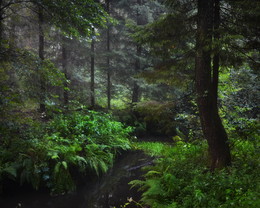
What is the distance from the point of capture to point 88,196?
21.1ft

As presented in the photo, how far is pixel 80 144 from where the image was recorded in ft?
27.6

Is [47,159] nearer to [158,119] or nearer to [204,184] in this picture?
[158,119]

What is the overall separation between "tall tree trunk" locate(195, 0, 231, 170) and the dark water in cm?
256

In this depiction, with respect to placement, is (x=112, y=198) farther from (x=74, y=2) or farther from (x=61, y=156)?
(x=74, y=2)

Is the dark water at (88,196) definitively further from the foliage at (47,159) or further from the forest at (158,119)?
the foliage at (47,159)

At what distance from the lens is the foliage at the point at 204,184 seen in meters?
3.87

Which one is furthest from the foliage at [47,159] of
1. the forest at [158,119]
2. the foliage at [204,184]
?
the foliage at [204,184]

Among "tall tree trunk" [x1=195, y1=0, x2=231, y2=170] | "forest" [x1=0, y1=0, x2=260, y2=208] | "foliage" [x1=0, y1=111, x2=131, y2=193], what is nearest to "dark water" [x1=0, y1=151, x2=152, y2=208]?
"forest" [x1=0, y1=0, x2=260, y2=208]

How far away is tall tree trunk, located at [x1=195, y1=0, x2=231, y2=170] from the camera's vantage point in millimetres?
5137

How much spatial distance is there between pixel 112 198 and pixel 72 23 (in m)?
5.42

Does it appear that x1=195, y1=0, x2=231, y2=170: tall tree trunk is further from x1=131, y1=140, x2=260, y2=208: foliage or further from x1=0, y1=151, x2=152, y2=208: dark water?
x1=0, y1=151, x2=152, y2=208: dark water

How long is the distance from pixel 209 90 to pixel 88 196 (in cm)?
453

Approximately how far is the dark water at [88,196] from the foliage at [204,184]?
1012 millimetres

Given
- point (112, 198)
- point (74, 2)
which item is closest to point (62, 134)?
point (112, 198)
